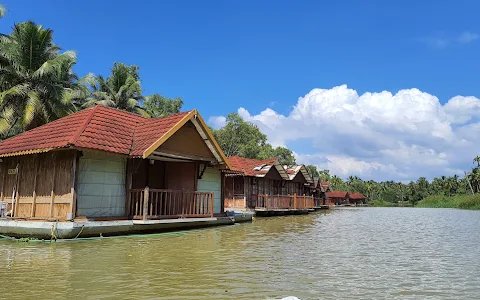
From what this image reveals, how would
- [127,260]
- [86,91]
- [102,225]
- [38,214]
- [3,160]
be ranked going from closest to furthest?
[127,260]
[102,225]
[38,214]
[3,160]
[86,91]

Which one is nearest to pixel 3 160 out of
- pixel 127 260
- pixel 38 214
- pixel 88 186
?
pixel 38 214

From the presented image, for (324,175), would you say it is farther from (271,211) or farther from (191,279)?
(191,279)

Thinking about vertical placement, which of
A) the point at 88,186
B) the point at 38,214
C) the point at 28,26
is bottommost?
the point at 38,214

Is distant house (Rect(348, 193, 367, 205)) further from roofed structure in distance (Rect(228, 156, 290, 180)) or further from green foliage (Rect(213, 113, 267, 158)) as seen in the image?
roofed structure in distance (Rect(228, 156, 290, 180))

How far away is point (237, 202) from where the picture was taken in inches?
1094

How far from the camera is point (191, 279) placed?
6219mm

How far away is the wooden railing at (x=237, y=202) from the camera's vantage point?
90.3 ft

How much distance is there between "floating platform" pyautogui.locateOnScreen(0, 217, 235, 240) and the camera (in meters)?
11.0

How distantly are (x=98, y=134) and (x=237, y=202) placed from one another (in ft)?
53.9

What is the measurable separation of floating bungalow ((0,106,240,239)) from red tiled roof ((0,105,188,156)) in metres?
0.04

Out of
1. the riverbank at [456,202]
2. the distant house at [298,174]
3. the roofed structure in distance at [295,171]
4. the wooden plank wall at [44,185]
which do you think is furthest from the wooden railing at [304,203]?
the riverbank at [456,202]

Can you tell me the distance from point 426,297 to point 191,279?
3509mm

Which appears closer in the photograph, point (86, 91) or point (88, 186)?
point (88, 186)

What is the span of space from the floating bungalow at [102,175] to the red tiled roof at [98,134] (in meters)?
0.04
